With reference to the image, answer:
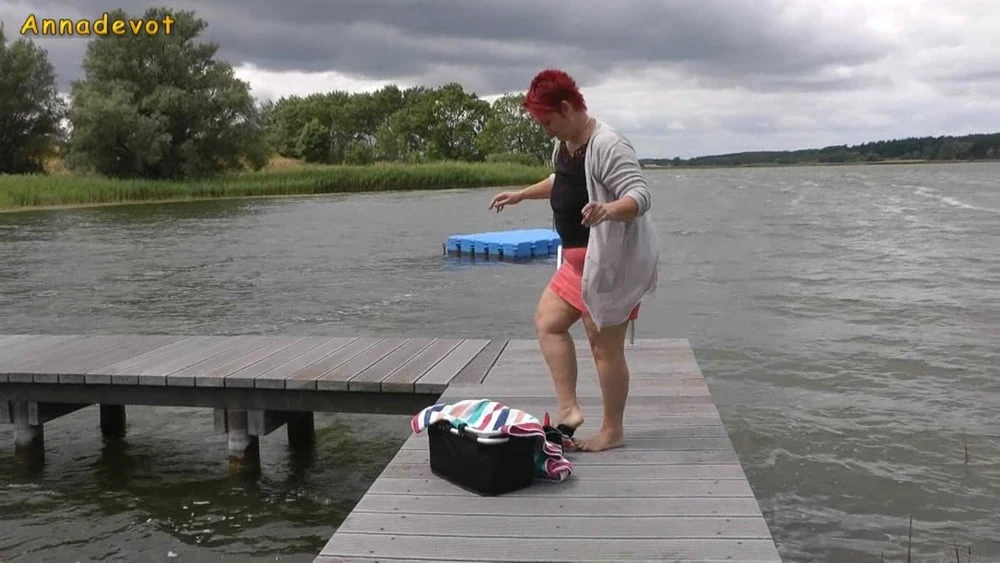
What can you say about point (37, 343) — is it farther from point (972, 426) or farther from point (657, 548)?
point (972, 426)

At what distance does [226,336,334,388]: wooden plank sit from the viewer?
6.38m

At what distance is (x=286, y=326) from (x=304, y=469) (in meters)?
6.19

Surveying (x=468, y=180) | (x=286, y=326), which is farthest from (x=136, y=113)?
(x=286, y=326)

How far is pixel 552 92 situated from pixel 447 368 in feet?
9.37

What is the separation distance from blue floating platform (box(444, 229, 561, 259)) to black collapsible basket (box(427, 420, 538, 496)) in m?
16.5

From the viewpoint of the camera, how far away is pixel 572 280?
452 cm

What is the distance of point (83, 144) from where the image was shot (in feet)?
158

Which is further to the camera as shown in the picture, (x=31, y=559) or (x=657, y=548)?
(x=31, y=559)

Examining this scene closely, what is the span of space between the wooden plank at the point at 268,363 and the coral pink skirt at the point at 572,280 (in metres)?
2.66

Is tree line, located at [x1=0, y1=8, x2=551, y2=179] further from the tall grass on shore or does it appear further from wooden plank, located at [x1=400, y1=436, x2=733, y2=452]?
wooden plank, located at [x1=400, y1=436, x2=733, y2=452]

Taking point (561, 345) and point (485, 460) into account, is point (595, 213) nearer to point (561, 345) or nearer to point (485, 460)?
point (561, 345)

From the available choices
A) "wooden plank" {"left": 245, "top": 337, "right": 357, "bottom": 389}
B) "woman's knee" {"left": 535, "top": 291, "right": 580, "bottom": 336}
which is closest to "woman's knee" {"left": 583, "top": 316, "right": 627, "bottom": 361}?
"woman's knee" {"left": 535, "top": 291, "right": 580, "bottom": 336}

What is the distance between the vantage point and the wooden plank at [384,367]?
20.5 ft

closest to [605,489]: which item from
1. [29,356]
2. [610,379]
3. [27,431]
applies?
[610,379]
